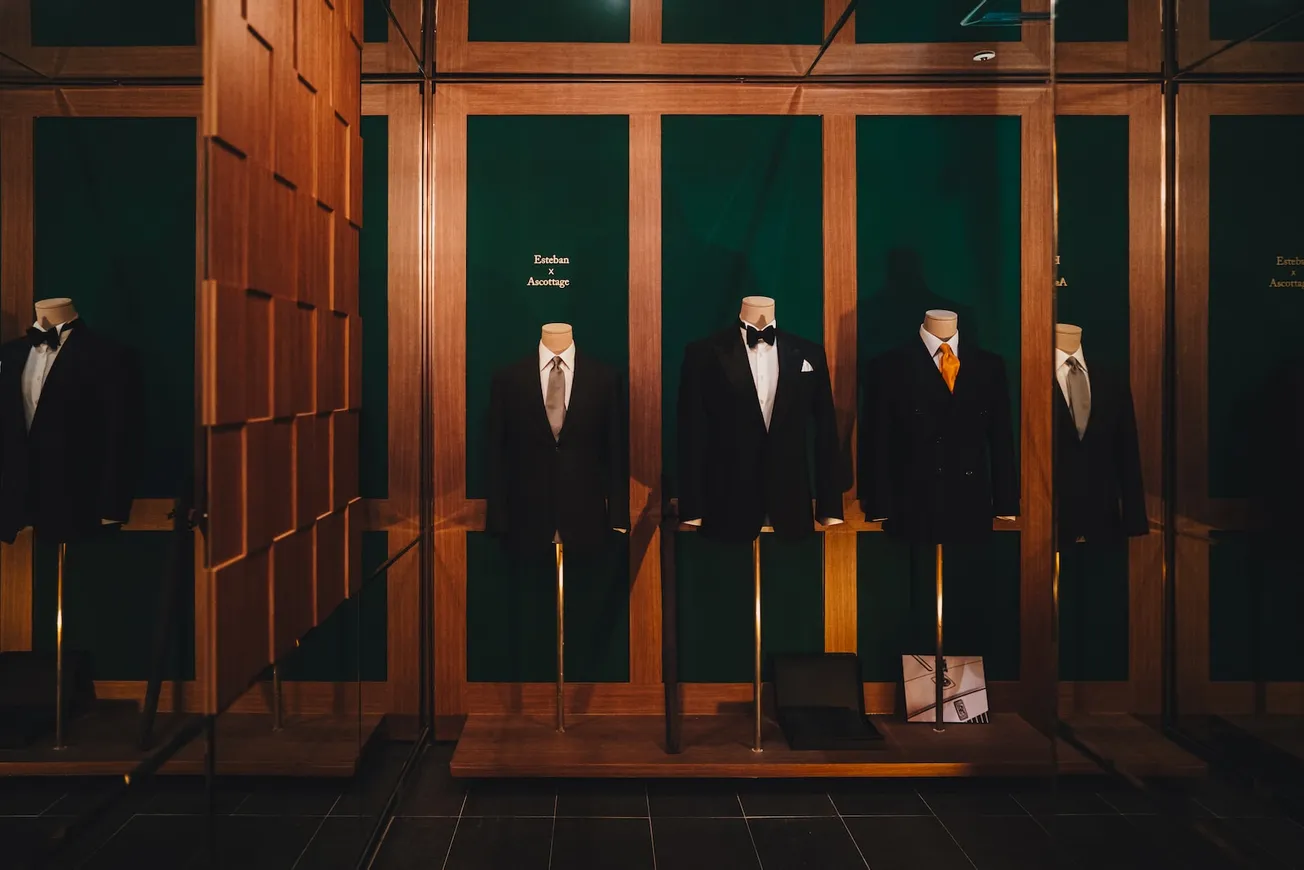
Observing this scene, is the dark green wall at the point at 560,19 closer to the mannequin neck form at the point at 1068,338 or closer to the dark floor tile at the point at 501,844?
the mannequin neck form at the point at 1068,338

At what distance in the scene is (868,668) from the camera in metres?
3.38

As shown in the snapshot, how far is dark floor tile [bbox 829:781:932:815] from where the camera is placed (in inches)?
112

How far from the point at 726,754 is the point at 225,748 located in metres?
1.86

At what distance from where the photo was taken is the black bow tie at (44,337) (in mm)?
1038

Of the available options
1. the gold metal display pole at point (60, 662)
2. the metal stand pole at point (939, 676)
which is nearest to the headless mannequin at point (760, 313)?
the metal stand pole at point (939, 676)

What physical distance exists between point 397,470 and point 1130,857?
8.54 feet

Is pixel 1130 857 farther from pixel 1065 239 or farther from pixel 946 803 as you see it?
pixel 1065 239

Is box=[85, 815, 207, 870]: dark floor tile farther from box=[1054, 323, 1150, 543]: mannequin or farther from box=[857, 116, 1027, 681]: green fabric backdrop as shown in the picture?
box=[857, 116, 1027, 681]: green fabric backdrop

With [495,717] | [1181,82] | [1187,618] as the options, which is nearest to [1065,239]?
[1181,82]

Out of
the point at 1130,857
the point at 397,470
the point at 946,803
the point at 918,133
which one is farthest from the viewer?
the point at 918,133

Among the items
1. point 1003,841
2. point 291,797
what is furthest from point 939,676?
point 291,797

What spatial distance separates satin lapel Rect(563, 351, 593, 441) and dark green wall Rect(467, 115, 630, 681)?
29 cm

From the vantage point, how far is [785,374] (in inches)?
118

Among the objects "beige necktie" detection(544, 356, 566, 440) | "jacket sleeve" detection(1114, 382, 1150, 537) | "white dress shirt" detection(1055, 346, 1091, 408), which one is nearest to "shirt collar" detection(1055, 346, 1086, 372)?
"white dress shirt" detection(1055, 346, 1091, 408)
